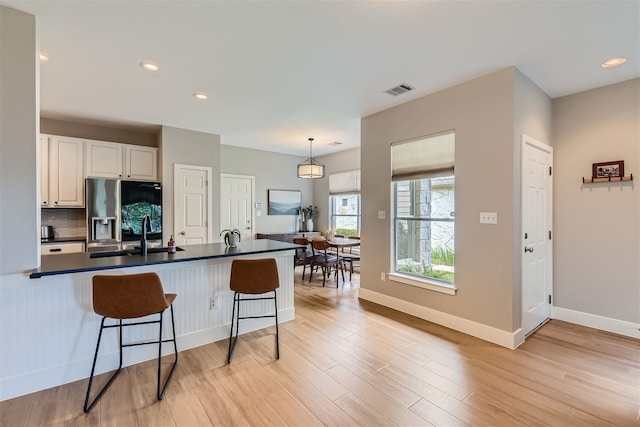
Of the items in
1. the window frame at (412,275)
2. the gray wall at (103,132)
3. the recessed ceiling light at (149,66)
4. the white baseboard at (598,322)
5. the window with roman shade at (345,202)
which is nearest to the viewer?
the recessed ceiling light at (149,66)

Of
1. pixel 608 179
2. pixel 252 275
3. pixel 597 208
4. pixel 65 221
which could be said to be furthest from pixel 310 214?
pixel 608 179

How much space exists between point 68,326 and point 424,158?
3.82m

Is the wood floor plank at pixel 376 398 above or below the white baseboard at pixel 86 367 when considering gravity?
below

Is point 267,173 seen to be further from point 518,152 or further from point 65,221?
point 518,152

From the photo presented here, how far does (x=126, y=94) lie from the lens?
3.43 meters

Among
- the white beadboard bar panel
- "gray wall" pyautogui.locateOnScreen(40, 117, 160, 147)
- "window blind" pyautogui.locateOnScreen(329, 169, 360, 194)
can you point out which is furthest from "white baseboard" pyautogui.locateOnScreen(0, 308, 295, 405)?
"window blind" pyautogui.locateOnScreen(329, 169, 360, 194)

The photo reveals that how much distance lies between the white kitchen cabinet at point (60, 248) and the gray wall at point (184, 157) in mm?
1102

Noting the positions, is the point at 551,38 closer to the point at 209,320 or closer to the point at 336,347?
the point at 336,347

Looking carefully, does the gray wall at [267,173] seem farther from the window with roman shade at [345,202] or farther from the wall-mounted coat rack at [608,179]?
the wall-mounted coat rack at [608,179]

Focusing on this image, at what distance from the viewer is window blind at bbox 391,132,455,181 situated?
3281 millimetres

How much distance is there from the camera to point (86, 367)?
7.34 ft

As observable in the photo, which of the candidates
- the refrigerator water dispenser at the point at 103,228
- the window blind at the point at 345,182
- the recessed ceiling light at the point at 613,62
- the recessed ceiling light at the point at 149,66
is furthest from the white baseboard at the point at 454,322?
the refrigerator water dispenser at the point at 103,228

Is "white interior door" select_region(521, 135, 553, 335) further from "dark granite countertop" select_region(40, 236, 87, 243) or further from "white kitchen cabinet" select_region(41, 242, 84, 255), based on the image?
"dark granite countertop" select_region(40, 236, 87, 243)

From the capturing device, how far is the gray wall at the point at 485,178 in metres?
2.77
